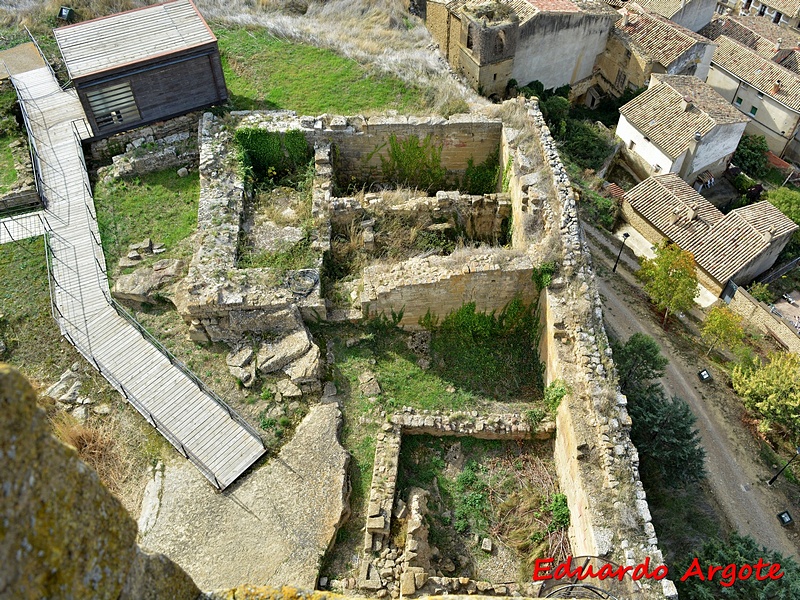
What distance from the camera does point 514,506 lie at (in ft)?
37.8

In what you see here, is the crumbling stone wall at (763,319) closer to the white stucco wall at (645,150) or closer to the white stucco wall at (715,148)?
the white stucco wall at (645,150)

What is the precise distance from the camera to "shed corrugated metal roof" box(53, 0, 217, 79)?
16141 mm

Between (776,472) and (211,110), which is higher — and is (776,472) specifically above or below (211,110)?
→ below

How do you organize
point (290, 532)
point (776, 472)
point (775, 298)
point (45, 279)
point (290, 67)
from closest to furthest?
point (290, 532) → point (45, 279) → point (776, 472) → point (290, 67) → point (775, 298)

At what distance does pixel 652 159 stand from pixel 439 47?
11101mm

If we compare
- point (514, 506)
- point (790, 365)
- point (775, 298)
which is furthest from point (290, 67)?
point (775, 298)

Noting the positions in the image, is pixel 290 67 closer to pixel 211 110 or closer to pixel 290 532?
pixel 211 110

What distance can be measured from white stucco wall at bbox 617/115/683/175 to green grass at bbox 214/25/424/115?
13.5 m

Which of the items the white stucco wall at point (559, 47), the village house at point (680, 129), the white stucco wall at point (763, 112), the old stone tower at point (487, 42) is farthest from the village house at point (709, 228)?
the white stucco wall at point (763, 112)

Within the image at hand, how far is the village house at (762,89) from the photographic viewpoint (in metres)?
31.7

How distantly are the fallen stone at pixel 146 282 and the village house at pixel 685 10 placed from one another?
30.9 metres

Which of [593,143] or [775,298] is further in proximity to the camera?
[593,143]

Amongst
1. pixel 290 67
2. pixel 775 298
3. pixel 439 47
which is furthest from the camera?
pixel 439 47

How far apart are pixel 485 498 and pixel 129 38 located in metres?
15.3
